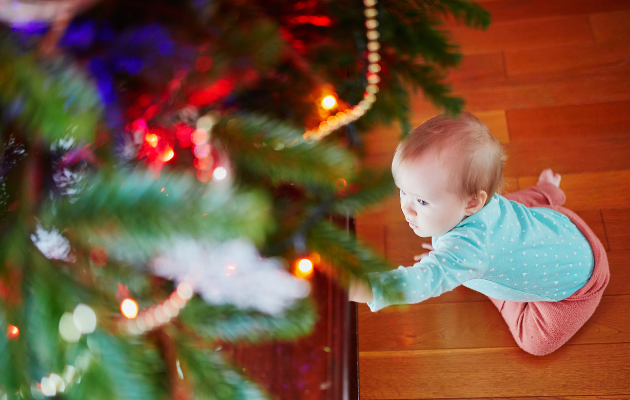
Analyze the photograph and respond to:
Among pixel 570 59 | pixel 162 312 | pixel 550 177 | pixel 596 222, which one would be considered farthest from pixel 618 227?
pixel 162 312

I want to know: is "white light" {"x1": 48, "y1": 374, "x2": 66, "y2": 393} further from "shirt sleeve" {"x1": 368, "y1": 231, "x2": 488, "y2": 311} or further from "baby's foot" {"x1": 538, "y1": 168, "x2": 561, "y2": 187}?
"baby's foot" {"x1": 538, "y1": 168, "x2": 561, "y2": 187}

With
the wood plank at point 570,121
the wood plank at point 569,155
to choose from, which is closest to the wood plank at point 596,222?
the wood plank at point 569,155

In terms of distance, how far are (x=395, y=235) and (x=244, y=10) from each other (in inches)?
28.3

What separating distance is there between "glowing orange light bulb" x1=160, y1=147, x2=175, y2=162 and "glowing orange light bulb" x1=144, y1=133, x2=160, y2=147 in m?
0.02

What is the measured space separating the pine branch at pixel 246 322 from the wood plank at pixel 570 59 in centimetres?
126

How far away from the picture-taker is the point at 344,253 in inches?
14.4

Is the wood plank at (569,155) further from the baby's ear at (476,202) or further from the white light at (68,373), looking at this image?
the white light at (68,373)

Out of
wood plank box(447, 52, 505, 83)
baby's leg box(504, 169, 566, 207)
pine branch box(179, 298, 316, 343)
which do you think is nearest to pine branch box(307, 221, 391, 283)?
pine branch box(179, 298, 316, 343)

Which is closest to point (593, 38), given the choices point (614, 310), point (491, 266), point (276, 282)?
point (614, 310)

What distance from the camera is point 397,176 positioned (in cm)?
78

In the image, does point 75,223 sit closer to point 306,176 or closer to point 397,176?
point 306,176

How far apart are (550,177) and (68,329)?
116 centimetres

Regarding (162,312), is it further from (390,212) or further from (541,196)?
(541,196)

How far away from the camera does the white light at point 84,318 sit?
0.31 meters
